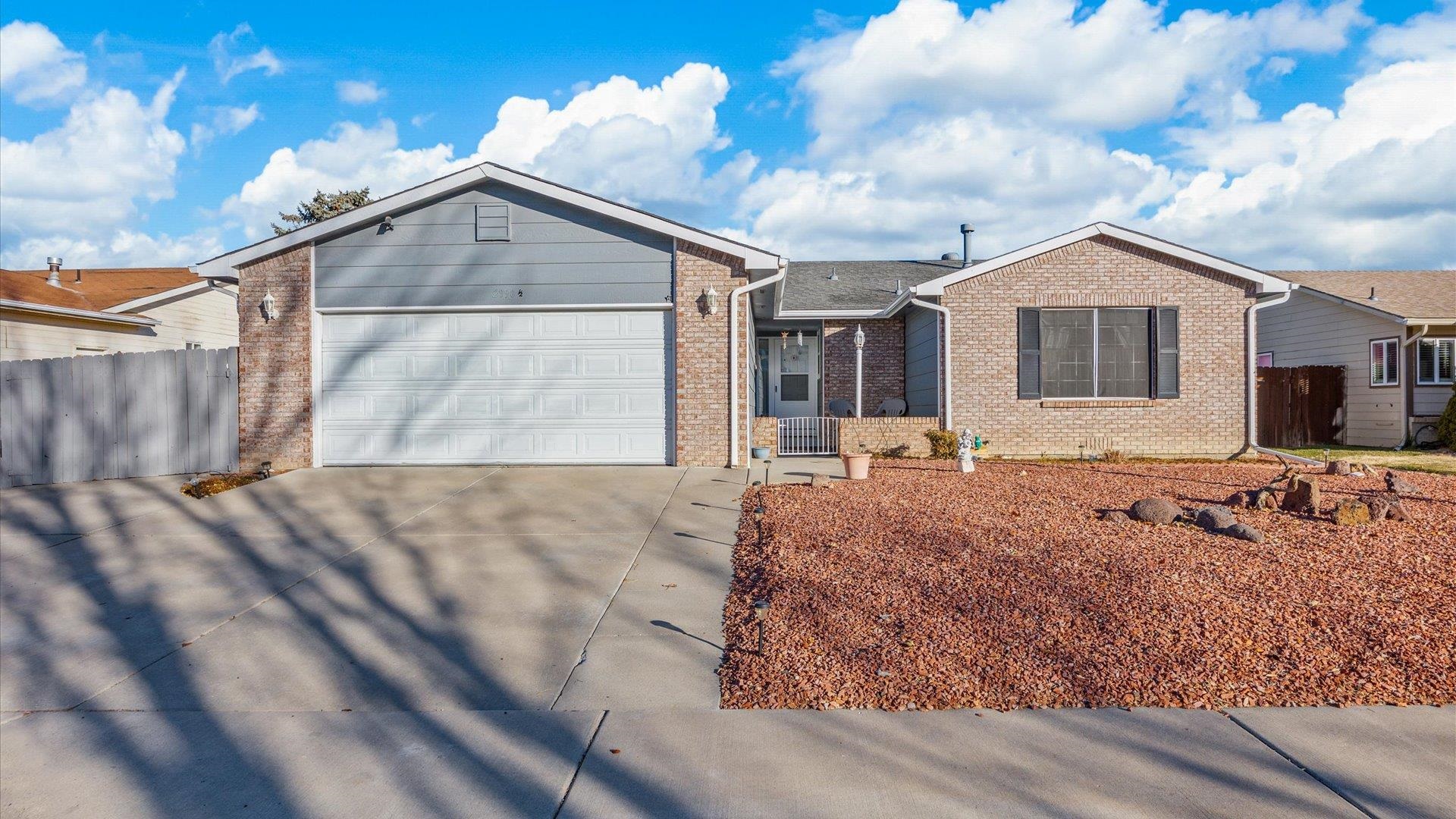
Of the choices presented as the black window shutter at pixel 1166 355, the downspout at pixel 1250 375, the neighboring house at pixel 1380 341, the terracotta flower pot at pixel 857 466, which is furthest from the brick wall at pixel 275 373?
the neighboring house at pixel 1380 341

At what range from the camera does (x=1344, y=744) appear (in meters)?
3.45

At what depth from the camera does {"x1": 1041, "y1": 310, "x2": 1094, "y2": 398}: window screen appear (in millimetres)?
13422

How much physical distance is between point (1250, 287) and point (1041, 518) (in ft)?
27.8

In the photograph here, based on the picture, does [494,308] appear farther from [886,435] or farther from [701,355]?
[886,435]

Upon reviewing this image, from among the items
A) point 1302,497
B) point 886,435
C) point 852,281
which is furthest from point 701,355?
point 852,281

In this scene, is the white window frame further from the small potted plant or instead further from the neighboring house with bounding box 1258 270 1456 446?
the neighboring house with bounding box 1258 270 1456 446

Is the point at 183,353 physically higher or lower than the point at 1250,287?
lower

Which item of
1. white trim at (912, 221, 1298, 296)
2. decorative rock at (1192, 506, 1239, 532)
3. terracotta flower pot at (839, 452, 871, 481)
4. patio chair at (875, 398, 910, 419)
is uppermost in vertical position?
white trim at (912, 221, 1298, 296)

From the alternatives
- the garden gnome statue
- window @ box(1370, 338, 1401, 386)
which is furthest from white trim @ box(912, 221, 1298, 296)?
window @ box(1370, 338, 1401, 386)

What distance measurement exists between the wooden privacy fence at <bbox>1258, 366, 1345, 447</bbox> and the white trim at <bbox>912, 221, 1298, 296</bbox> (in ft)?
16.6

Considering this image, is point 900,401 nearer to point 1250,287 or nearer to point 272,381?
point 1250,287

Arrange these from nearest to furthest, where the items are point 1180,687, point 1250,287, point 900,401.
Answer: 1. point 1180,687
2. point 1250,287
3. point 900,401

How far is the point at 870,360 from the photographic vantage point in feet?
56.5

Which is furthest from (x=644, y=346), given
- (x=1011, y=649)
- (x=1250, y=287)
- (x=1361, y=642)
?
(x=1250, y=287)
